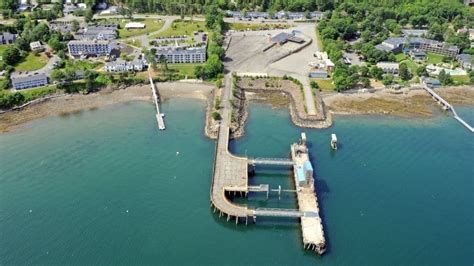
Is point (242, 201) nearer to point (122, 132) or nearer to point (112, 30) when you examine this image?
point (122, 132)

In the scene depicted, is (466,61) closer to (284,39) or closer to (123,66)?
(284,39)

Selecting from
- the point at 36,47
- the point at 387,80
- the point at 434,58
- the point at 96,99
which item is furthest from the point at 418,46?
the point at 36,47

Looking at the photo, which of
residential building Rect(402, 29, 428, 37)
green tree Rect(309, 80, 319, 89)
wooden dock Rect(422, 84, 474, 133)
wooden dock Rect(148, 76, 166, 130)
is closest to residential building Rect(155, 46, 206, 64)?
wooden dock Rect(148, 76, 166, 130)

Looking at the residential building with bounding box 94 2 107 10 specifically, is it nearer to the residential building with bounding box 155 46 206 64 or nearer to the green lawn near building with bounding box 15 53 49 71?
the green lawn near building with bounding box 15 53 49 71

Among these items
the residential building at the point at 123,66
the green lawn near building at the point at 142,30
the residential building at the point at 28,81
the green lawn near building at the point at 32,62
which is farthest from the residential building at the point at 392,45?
the green lawn near building at the point at 32,62

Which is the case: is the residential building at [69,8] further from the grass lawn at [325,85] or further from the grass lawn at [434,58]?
the grass lawn at [434,58]

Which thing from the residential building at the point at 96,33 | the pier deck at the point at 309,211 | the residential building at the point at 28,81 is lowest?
the pier deck at the point at 309,211
